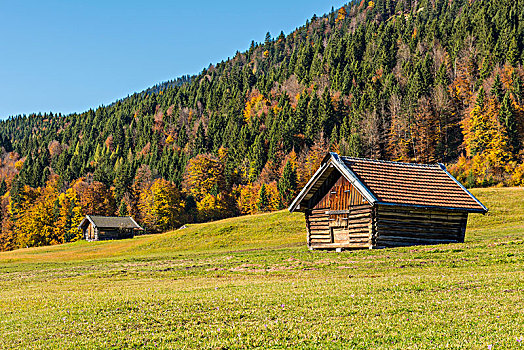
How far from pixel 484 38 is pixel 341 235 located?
13666cm

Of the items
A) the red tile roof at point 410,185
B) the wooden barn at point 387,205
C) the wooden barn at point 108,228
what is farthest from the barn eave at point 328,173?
the wooden barn at point 108,228

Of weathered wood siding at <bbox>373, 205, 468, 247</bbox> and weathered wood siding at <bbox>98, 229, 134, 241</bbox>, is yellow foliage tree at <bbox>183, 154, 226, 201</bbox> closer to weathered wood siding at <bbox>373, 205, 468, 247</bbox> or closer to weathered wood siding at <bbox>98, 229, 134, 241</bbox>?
weathered wood siding at <bbox>98, 229, 134, 241</bbox>

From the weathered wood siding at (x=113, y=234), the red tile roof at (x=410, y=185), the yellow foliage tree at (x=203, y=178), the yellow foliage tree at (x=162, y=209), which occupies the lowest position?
the weathered wood siding at (x=113, y=234)

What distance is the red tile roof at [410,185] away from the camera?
29.6 m

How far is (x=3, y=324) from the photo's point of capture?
1268 centimetres

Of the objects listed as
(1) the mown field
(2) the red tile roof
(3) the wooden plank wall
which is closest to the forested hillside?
(2) the red tile roof

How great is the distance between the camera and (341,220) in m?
32.4

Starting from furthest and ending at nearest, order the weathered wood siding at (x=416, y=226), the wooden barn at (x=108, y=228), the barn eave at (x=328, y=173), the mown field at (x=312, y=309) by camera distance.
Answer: the wooden barn at (x=108, y=228)
the weathered wood siding at (x=416, y=226)
the barn eave at (x=328, y=173)
the mown field at (x=312, y=309)

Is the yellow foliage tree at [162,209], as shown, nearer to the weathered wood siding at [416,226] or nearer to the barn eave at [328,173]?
the barn eave at [328,173]

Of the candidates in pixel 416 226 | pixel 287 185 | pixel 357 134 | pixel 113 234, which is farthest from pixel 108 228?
pixel 416 226

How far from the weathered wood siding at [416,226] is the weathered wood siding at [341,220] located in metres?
0.92

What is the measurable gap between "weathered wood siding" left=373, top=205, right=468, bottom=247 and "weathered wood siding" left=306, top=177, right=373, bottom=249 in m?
0.92

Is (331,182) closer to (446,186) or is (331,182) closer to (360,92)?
(446,186)

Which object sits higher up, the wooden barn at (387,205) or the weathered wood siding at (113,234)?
the wooden barn at (387,205)
